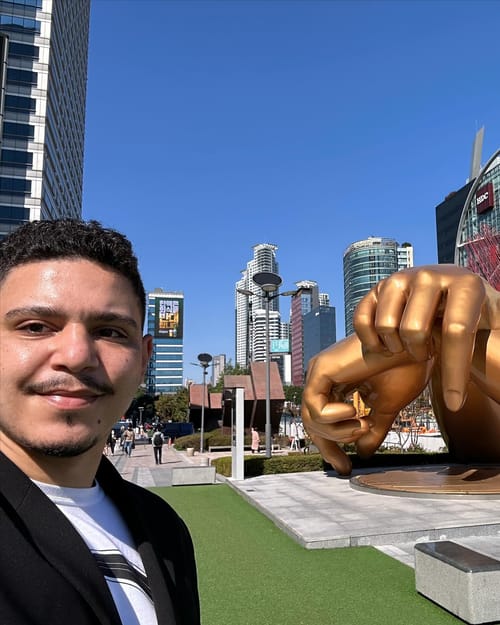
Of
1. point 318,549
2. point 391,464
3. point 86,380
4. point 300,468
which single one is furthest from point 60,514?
point 391,464

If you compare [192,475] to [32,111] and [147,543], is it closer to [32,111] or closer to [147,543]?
[147,543]

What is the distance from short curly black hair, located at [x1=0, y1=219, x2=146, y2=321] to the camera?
4.13 feet

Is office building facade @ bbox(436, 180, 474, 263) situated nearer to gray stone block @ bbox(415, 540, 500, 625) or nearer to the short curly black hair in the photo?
gray stone block @ bbox(415, 540, 500, 625)

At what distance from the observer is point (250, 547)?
7699 millimetres

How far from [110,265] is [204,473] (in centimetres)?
1457

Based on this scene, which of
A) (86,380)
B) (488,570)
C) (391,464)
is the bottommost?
(391,464)

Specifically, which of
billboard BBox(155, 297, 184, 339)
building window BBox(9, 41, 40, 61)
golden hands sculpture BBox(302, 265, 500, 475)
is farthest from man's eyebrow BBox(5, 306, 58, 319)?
billboard BBox(155, 297, 184, 339)

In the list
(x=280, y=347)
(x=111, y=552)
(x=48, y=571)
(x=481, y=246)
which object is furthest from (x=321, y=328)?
(x=48, y=571)

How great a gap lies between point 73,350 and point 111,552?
55cm

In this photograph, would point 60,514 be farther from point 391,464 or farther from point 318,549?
point 391,464

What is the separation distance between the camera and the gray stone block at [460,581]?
4637 millimetres

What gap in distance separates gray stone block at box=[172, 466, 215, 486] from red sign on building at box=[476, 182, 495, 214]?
172 ft

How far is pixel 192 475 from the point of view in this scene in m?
→ 14.9

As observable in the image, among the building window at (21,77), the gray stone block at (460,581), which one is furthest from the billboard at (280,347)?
the building window at (21,77)
